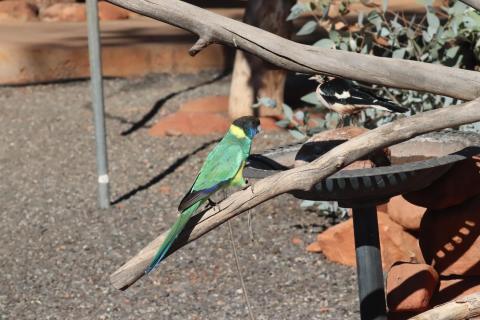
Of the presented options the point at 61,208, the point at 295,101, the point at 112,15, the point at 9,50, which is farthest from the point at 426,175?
the point at 112,15

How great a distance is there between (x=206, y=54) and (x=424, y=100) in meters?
5.71

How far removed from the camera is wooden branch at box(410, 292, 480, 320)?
394 cm

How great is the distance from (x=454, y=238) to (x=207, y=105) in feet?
17.5

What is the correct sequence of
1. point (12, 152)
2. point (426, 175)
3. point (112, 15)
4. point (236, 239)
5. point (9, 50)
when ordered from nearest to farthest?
point (426, 175), point (236, 239), point (12, 152), point (9, 50), point (112, 15)

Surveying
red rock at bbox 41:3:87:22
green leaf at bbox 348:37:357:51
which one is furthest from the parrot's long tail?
red rock at bbox 41:3:87:22

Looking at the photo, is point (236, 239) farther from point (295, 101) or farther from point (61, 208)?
point (295, 101)

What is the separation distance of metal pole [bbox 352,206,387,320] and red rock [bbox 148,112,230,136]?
5.22 meters

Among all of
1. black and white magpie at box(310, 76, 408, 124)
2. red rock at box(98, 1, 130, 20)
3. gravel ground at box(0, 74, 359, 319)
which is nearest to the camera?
black and white magpie at box(310, 76, 408, 124)

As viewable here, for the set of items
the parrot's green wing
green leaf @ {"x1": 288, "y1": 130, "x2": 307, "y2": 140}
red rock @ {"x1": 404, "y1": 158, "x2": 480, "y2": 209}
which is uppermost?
the parrot's green wing

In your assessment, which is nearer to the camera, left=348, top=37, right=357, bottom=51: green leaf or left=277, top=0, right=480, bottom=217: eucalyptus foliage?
left=277, top=0, right=480, bottom=217: eucalyptus foliage

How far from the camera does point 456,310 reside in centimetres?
397

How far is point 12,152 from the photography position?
9.69 metres

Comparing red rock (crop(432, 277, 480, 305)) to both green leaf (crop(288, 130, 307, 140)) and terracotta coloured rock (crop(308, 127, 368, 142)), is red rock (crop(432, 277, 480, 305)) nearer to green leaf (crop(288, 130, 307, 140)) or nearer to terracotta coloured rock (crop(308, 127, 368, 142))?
terracotta coloured rock (crop(308, 127, 368, 142))

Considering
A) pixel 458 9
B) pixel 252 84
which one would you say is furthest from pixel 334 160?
pixel 252 84
